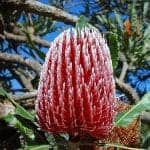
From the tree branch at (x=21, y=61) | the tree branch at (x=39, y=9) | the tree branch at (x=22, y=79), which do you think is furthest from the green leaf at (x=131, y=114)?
the tree branch at (x=22, y=79)

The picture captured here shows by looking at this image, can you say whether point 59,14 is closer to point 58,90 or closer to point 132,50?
point 132,50

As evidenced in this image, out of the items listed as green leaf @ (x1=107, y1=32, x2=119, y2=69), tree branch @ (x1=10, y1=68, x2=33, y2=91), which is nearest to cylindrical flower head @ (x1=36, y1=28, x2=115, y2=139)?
green leaf @ (x1=107, y1=32, x2=119, y2=69)

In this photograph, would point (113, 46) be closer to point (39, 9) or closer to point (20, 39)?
point (39, 9)

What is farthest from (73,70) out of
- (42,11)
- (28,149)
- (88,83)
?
(42,11)

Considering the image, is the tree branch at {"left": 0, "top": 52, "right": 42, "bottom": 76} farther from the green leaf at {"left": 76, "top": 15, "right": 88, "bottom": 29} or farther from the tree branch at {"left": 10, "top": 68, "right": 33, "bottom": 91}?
the green leaf at {"left": 76, "top": 15, "right": 88, "bottom": 29}

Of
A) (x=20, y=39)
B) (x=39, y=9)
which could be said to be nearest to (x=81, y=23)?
(x=39, y=9)

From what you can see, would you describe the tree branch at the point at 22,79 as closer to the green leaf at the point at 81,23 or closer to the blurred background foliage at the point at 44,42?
the blurred background foliage at the point at 44,42

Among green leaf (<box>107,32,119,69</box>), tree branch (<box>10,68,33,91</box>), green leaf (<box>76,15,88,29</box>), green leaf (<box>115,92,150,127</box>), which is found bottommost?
tree branch (<box>10,68,33,91</box>)
